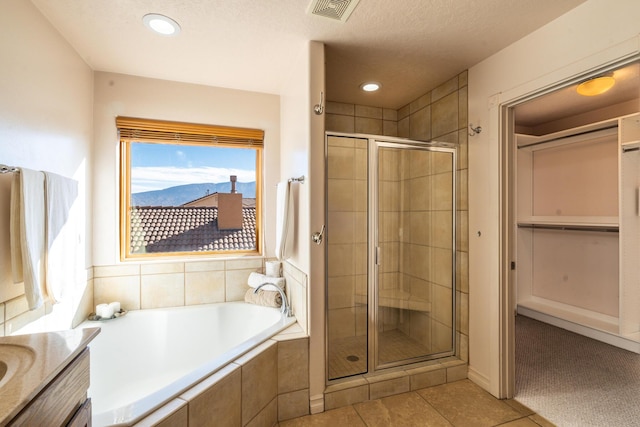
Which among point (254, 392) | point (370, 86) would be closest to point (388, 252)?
point (254, 392)

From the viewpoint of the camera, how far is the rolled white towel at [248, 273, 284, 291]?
2.46 metres

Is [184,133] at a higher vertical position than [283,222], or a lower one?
higher

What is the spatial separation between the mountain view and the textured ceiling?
0.88 m

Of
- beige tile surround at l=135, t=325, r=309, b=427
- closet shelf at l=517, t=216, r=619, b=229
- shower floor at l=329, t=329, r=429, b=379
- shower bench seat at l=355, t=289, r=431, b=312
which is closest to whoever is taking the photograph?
beige tile surround at l=135, t=325, r=309, b=427

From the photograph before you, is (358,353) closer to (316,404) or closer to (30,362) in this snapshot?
(316,404)

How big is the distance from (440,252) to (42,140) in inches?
110

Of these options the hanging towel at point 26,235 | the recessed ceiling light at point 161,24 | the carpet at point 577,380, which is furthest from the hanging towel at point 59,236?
the carpet at point 577,380

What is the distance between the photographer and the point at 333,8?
5.25 ft

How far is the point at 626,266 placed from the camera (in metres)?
2.68

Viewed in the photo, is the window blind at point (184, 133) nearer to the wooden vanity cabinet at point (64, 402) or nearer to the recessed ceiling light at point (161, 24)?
the recessed ceiling light at point (161, 24)

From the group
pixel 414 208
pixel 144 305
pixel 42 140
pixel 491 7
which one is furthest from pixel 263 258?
pixel 491 7

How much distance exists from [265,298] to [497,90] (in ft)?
7.54

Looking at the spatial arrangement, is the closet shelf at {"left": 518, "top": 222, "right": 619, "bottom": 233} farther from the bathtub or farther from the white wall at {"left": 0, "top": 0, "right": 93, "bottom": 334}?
the white wall at {"left": 0, "top": 0, "right": 93, "bottom": 334}

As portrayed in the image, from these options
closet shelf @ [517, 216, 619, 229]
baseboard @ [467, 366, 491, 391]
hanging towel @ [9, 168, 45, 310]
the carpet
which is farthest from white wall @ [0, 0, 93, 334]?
closet shelf @ [517, 216, 619, 229]
